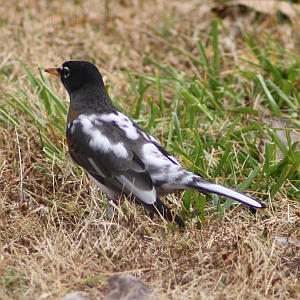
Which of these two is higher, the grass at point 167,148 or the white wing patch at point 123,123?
the white wing patch at point 123,123

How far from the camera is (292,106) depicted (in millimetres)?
6578

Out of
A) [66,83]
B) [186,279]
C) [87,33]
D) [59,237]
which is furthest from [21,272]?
[87,33]

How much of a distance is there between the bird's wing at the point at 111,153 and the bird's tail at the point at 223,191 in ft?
0.98

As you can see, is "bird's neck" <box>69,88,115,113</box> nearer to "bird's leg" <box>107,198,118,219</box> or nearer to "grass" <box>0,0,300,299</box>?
"grass" <box>0,0,300,299</box>

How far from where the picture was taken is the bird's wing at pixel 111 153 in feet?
15.2

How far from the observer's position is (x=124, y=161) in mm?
4738

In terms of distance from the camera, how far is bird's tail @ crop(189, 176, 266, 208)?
4.30 meters

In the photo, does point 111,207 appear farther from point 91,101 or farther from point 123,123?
point 91,101

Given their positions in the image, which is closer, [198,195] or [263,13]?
[198,195]

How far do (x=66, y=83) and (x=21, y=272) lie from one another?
229cm

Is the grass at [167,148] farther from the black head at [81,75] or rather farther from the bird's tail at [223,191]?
the black head at [81,75]

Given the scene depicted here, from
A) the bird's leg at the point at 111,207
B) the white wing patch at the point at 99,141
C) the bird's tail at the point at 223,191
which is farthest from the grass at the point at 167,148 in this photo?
the white wing patch at the point at 99,141

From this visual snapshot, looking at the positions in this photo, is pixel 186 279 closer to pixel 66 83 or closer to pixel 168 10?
pixel 66 83

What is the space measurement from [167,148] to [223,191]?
154cm
